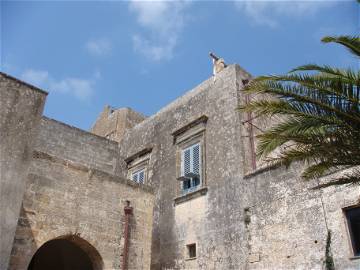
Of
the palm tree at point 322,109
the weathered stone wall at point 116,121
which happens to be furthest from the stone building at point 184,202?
the weathered stone wall at point 116,121

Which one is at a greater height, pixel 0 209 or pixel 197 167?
pixel 197 167

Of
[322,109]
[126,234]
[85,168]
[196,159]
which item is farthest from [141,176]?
[322,109]

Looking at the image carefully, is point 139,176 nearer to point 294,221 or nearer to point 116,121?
Answer: point 116,121

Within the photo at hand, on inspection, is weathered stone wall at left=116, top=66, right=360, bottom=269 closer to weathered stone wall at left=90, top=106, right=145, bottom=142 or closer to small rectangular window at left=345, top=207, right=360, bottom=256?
small rectangular window at left=345, top=207, right=360, bottom=256

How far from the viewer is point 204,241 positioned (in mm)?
12125

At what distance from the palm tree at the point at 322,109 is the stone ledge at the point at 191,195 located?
599cm

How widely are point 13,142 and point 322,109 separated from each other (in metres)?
6.00

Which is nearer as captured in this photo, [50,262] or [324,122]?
[324,122]

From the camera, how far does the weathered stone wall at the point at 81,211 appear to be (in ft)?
30.5

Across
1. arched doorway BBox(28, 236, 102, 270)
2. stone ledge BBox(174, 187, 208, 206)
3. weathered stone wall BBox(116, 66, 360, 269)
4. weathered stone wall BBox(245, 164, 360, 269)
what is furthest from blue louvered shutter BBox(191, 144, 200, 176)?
arched doorway BBox(28, 236, 102, 270)

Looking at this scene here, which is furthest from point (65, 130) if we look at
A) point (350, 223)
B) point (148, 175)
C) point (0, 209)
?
point (350, 223)

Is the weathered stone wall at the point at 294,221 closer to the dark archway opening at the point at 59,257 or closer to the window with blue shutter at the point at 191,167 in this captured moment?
the window with blue shutter at the point at 191,167

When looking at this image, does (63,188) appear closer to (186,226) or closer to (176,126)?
(186,226)

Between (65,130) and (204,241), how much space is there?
7799mm
